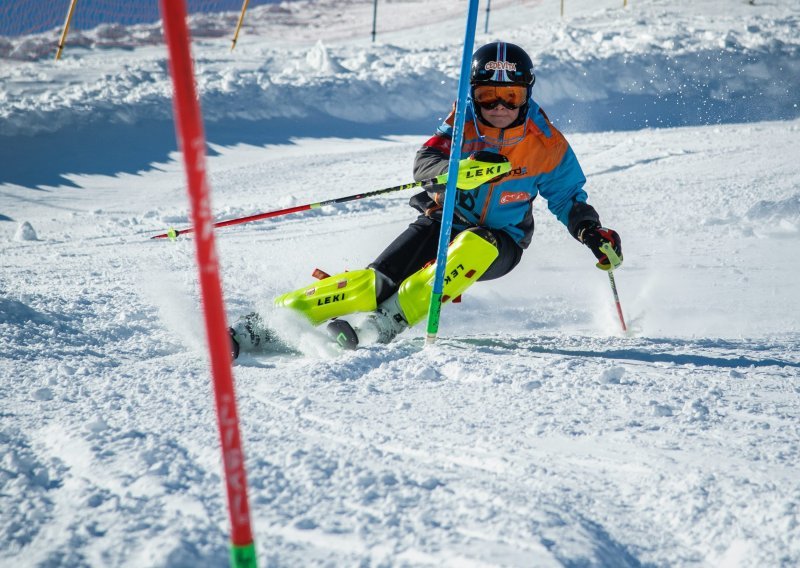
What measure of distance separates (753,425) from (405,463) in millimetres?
1159

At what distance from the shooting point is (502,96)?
12.1ft

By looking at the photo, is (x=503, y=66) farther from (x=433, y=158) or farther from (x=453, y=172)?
(x=453, y=172)

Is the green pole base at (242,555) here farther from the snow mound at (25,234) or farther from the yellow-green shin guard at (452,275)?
the snow mound at (25,234)

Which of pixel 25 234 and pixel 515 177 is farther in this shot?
pixel 25 234

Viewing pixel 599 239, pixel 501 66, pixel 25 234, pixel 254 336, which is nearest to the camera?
pixel 254 336

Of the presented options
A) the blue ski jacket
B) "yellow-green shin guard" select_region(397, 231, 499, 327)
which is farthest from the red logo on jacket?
"yellow-green shin guard" select_region(397, 231, 499, 327)

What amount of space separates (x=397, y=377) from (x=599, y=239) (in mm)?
1525

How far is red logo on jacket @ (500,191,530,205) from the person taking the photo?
3814 millimetres

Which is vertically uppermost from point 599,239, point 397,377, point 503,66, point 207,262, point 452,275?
point 503,66

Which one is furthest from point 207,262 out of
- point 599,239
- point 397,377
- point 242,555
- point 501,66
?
point 599,239

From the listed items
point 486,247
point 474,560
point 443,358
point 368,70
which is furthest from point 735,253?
point 368,70

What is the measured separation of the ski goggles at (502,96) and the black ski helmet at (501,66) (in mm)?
39

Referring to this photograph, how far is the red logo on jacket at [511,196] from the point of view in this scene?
381cm

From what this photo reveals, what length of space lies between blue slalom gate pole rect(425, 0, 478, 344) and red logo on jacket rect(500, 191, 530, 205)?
60cm
